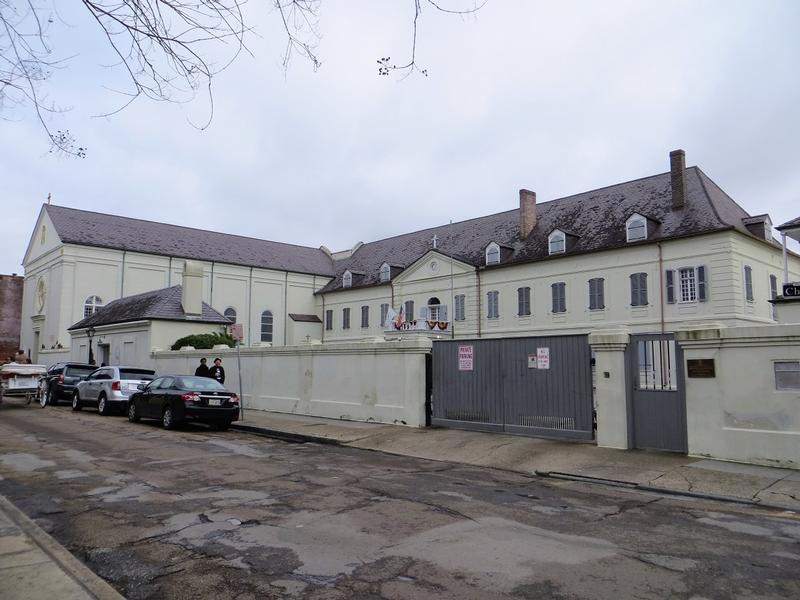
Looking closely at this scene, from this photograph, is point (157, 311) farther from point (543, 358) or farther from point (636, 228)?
point (636, 228)

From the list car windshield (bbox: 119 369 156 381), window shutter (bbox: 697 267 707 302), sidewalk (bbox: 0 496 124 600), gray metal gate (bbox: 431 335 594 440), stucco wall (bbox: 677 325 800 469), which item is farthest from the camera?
window shutter (bbox: 697 267 707 302)

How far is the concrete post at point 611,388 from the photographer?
11711mm

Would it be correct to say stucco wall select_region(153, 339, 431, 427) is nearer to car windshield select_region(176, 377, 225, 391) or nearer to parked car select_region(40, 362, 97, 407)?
car windshield select_region(176, 377, 225, 391)

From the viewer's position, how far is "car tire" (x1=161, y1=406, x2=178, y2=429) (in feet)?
54.7

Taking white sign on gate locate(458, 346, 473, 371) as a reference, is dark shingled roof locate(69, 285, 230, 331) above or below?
above

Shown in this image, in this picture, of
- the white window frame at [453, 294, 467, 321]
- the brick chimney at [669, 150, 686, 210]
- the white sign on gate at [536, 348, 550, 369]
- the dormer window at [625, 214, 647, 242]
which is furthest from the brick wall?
the white sign on gate at [536, 348, 550, 369]

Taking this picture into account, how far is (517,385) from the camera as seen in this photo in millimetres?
13797

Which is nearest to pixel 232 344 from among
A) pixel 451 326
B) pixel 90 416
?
pixel 90 416

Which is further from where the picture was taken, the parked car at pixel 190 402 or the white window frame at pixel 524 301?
the white window frame at pixel 524 301

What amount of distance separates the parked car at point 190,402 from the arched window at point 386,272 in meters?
33.9

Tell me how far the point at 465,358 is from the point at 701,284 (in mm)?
23069

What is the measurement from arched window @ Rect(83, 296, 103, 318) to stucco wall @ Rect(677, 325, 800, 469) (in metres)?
46.4

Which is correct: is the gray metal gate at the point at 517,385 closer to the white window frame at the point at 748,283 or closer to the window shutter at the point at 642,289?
the window shutter at the point at 642,289

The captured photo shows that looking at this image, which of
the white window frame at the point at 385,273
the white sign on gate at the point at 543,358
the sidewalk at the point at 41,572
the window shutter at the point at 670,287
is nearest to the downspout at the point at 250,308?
the white window frame at the point at 385,273
